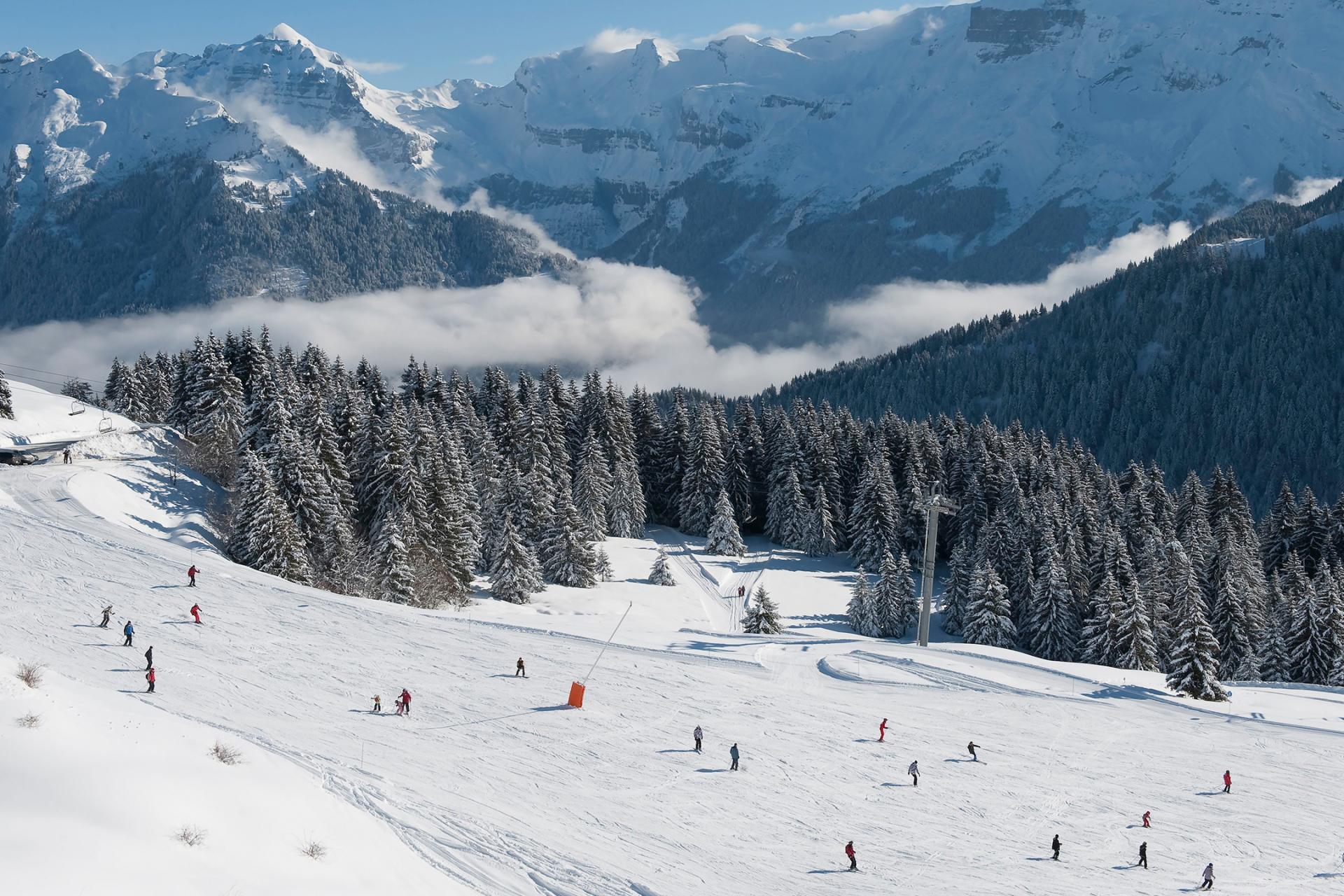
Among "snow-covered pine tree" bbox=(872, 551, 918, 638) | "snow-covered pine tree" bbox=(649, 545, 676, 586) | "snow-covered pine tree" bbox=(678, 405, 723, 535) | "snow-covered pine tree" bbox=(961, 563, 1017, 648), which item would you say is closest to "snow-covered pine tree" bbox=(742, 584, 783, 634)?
"snow-covered pine tree" bbox=(649, 545, 676, 586)

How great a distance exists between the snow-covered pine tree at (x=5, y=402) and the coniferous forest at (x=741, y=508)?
11.5 m

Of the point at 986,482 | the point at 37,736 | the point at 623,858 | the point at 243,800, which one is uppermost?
the point at 986,482

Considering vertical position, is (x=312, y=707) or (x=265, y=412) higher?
(x=265, y=412)

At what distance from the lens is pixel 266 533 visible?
5772cm

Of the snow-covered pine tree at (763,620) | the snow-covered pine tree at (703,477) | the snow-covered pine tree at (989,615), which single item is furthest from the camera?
the snow-covered pine tree at (703,477)

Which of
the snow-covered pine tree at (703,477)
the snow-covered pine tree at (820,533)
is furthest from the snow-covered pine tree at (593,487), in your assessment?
the snow-covered pine tree at (820,533)

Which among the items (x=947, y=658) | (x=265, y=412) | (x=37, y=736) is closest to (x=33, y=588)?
(x=265, y=412)

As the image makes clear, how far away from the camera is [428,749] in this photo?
36.4 metres

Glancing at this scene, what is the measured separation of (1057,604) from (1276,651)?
13.8m

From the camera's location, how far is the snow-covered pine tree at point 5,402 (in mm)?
79062

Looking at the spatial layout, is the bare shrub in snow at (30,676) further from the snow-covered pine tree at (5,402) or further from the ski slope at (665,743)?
the snow-covered pine tree at (5,402)

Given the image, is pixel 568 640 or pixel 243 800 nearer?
pixel 243 800

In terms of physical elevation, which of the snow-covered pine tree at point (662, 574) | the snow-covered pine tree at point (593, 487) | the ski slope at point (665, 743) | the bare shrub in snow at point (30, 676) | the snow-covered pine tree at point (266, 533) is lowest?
the ski slope at point (665, 743)

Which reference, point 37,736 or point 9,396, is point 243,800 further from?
point 9,396
